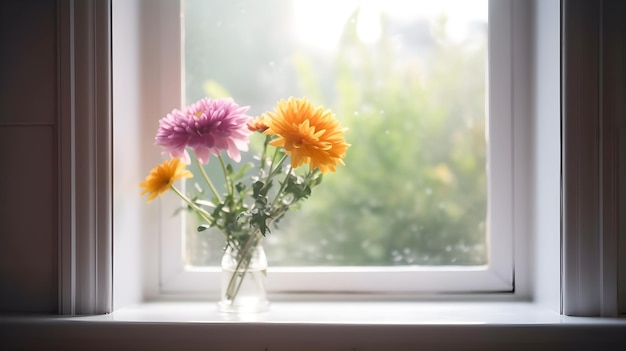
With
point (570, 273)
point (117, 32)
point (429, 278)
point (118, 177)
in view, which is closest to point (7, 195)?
point (118, 177)

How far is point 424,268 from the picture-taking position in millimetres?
1309

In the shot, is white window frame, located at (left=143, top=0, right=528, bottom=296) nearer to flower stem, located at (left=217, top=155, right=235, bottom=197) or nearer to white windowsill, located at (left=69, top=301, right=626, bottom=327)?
white windowsill, located at (left=69, top=301, right=626, bottom=327)

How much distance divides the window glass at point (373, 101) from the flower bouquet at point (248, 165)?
15 cm

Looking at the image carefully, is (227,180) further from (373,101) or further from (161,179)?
(373,101)

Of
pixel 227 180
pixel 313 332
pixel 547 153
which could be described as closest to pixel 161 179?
pixel 227 180

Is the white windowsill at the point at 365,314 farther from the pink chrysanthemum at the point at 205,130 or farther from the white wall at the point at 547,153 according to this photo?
the pink chrysanthemum at the point at 205,130

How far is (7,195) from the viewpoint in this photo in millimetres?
1158

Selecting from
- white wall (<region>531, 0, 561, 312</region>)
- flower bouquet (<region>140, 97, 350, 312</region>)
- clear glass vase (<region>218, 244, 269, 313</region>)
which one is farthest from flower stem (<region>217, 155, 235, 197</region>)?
white wall (<region>531, 0, 561, 312</region>)

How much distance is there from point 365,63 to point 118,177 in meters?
0.54

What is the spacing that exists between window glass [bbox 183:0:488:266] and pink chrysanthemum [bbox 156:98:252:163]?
0.21 metres

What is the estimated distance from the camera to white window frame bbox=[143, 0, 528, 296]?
4.21ft

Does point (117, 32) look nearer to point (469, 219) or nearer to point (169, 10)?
point (169, 10)

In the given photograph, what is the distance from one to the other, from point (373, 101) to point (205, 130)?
1.26 feet

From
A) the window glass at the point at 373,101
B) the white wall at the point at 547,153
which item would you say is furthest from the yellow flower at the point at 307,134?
the white wall at the point at 547,153
